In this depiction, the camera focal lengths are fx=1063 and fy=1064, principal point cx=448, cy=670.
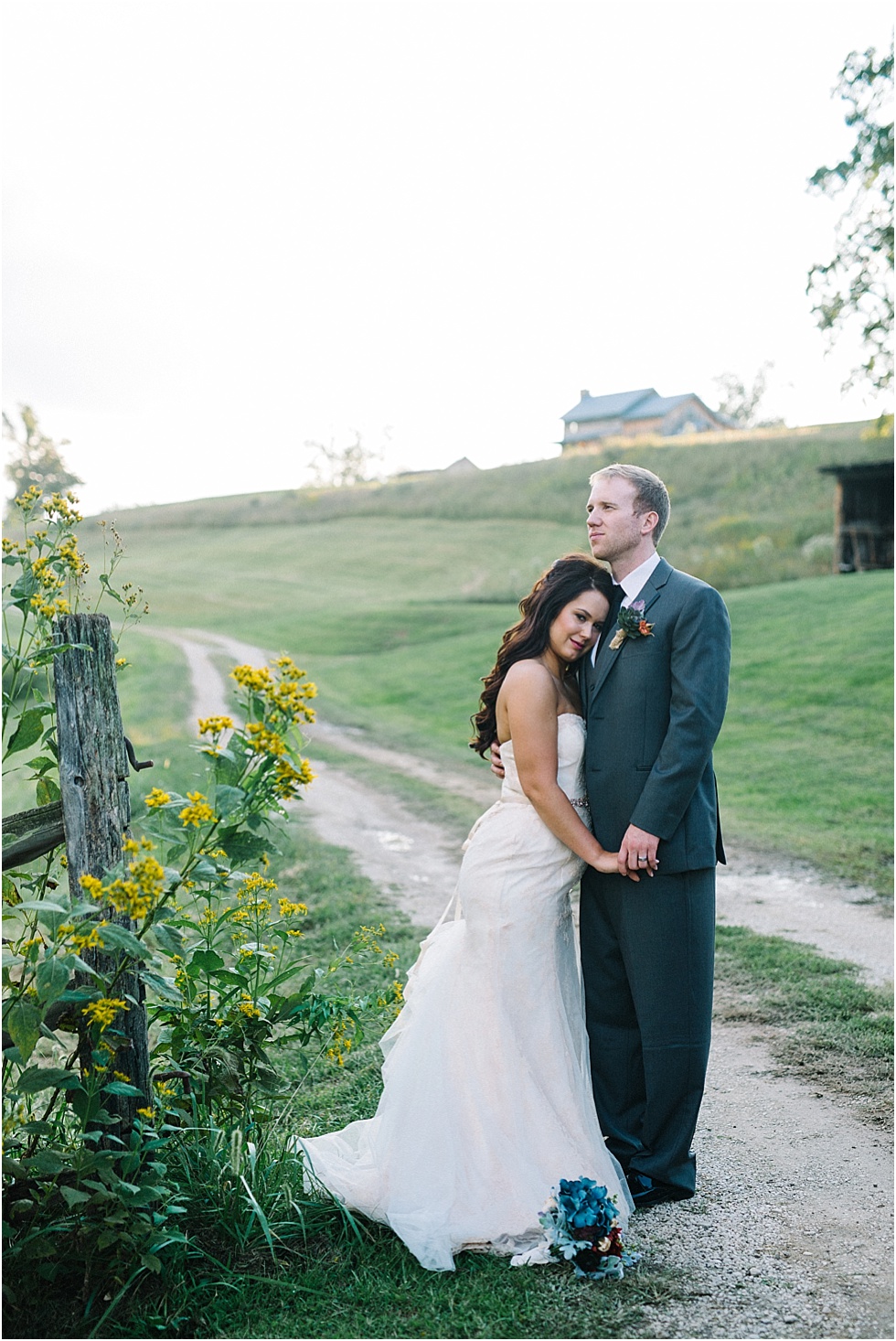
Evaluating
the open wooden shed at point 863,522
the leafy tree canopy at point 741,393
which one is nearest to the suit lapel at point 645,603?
the open wooden shed at point 863,522

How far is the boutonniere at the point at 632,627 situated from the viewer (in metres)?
4.00

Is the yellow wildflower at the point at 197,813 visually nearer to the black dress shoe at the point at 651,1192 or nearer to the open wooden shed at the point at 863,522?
the black dress shoe at the point at 651,1192

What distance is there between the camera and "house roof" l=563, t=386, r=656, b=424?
6744 cm

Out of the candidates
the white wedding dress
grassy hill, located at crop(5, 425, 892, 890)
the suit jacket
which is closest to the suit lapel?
the suit jacket

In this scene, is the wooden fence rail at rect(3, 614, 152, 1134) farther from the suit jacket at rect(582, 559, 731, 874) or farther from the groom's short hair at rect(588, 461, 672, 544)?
the groom's short hair at rect(588, 461, 672, 544)

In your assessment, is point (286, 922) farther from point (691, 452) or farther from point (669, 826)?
point (691, 452)

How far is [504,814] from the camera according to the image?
4.07m

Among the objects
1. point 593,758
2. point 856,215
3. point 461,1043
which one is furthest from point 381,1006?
point 856,215

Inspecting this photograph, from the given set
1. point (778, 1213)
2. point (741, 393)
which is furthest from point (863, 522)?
point (741, 393)

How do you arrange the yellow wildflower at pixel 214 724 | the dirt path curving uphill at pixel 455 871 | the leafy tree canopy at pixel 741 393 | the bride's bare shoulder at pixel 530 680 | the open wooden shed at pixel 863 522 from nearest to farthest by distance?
the yellow wildflower at pixel 214 724
the bride's bare shoulder at pixel 530 680
the dirt path curving uphill at pixel 455 871
the open wooden shed at pixel 863 522
the leafy tree canopy at pixel 741 393

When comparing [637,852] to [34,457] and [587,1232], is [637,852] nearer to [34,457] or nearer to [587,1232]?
[587,1232]

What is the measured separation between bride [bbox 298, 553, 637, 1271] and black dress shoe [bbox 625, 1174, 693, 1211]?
111mm

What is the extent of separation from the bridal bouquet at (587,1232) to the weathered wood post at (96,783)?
134 centimetres

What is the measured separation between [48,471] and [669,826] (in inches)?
980
